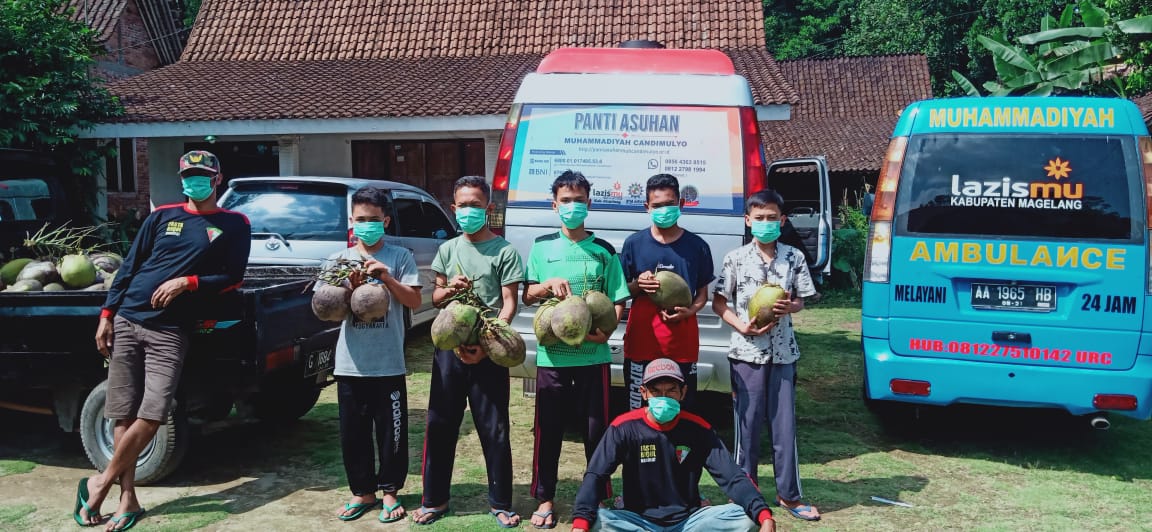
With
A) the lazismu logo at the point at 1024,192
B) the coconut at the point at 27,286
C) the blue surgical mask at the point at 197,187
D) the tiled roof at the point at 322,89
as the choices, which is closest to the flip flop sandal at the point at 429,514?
the blue surgical mask at the point at 197,187

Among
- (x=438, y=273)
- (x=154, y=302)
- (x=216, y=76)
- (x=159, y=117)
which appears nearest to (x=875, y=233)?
(x=438, y=273)

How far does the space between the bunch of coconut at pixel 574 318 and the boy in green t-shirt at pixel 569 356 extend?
10cm

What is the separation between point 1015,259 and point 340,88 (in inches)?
447

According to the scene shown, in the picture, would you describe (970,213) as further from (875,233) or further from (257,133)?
(257,133)

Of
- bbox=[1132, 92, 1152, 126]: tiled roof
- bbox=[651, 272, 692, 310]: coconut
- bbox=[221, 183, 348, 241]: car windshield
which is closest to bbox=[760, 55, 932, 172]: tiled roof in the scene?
bbox=[1132, 92, 1152, 126]: tiled roof

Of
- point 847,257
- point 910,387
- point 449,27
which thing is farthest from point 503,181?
point 449,27

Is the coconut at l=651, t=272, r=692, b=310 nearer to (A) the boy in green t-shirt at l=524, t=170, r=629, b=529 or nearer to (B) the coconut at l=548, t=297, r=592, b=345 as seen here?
(A) the boy in green t-shirt at l=524, t=170, r=629, b=529

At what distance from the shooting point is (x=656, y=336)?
15.0 ft

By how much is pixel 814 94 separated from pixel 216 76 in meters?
19.9

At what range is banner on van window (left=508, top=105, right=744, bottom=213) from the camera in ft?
17.6

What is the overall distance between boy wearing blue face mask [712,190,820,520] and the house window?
1743cm

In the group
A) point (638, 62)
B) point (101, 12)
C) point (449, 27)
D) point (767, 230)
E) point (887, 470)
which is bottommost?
point (887, 470)

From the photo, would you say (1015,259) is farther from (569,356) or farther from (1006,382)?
(569,356)

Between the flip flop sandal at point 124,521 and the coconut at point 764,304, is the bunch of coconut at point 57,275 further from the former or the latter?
the coconut at point 764,304
